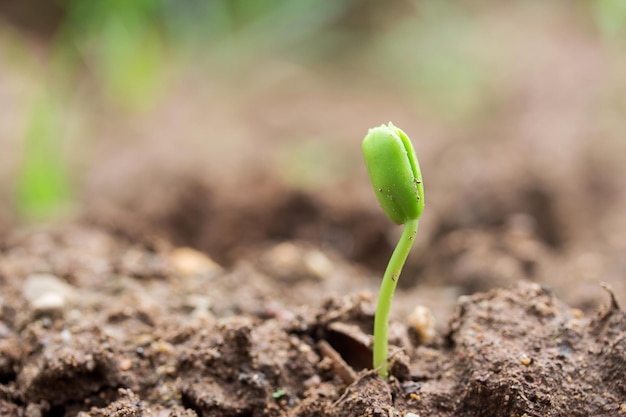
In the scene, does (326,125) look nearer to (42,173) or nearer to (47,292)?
(42,173)

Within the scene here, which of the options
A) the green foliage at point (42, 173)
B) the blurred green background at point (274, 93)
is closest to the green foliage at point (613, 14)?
the blurred green background at point (274, 93)

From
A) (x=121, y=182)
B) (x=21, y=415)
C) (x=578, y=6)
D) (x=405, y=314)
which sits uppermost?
(x=578, y=6)

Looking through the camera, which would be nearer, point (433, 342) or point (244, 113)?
point (433, 342)

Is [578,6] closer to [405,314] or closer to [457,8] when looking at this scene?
[457,8]

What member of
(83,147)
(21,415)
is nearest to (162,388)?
(21,415)

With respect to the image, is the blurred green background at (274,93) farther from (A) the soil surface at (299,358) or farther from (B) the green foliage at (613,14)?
(A) the soil surface at (299,358)


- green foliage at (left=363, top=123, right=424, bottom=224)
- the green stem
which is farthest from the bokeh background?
green foliage at (left=363, top=123, right=424, bottom=224)

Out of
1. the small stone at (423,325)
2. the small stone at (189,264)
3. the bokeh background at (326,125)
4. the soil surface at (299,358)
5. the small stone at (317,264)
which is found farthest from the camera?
the bokeh background at (326,125)
